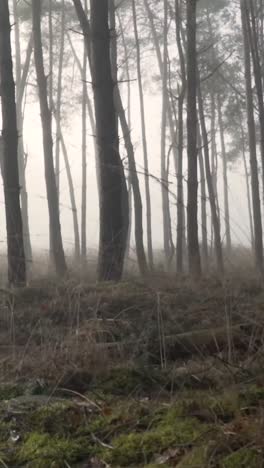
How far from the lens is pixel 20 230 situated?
9836 millimetres

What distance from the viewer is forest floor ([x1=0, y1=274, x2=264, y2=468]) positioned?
304cm

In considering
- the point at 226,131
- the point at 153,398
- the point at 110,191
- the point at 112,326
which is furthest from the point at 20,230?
the point at 226,131

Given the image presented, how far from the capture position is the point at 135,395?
3.91 metres

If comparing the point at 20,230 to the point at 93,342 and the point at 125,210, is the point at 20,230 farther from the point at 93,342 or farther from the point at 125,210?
the point at 93,342

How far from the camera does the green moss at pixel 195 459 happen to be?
9.10ft

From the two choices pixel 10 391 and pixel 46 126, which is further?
pixel 46 126

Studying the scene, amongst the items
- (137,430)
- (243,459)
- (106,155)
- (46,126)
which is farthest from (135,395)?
(46,126)

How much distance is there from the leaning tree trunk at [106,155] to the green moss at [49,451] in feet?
21.1

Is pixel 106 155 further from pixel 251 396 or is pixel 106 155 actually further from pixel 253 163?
pixel 251 396

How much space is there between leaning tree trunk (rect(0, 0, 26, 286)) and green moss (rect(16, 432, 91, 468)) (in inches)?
253

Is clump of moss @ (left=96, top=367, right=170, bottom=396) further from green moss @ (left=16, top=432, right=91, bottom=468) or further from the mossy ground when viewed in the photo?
green moss @ (left=16, top=432, right=91, bottom=468)

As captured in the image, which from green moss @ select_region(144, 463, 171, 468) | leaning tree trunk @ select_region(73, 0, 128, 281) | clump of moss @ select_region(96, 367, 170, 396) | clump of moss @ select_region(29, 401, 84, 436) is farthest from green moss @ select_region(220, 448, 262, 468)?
leaning tree trunk @ select_region(73, 0, 128, 281)

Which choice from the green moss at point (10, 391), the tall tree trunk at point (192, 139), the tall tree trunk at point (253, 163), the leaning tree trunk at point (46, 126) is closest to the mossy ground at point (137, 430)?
the green moss at point (10, 391)

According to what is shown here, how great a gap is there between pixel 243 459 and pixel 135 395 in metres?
1.22
